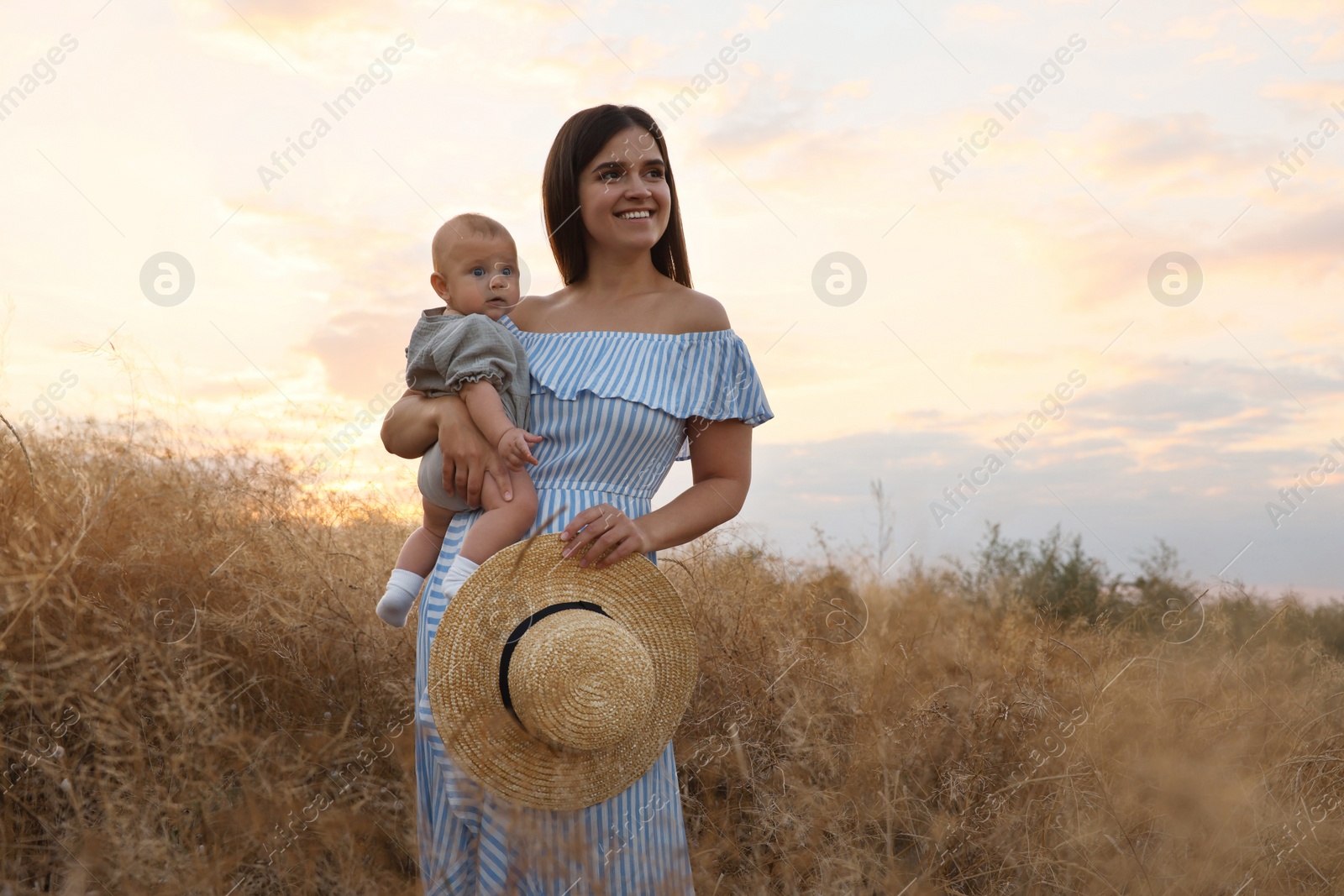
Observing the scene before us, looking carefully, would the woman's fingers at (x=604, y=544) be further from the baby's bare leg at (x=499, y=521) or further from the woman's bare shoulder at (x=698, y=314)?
the woman's bare shoulder at (x=698, y=314)

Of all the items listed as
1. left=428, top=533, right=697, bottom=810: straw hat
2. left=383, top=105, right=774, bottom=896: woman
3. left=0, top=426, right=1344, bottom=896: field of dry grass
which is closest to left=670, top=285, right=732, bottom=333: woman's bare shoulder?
left=383, top=105, right=774, bottom=896: woman

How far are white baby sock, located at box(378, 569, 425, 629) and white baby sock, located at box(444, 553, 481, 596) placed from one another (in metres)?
0.46

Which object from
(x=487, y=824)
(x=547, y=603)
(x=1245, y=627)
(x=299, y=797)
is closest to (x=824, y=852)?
(x=487, y=824)

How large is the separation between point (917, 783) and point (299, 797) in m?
1.94

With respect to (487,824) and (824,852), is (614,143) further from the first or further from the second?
(824,852)

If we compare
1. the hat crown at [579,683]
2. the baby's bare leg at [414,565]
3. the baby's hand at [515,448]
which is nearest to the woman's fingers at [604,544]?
the hat crown at [579,683]

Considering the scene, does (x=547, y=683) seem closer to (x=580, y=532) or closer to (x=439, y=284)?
(x=580, y=532)

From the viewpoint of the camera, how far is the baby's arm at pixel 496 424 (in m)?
2.26

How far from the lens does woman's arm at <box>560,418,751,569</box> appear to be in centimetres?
217

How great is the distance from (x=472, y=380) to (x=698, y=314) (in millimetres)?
636

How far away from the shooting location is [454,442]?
2324 millimetres

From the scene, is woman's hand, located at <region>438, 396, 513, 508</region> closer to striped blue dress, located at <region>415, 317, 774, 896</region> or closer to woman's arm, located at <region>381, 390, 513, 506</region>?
woman's arm, located at <region>381, 390, 513, 506</region>

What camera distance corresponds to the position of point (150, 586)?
3660 mm

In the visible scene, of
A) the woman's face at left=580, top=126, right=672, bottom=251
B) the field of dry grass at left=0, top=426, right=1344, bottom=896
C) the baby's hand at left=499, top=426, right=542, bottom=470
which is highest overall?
the woman's face at left=580, top=126, right=672, bottom=251
